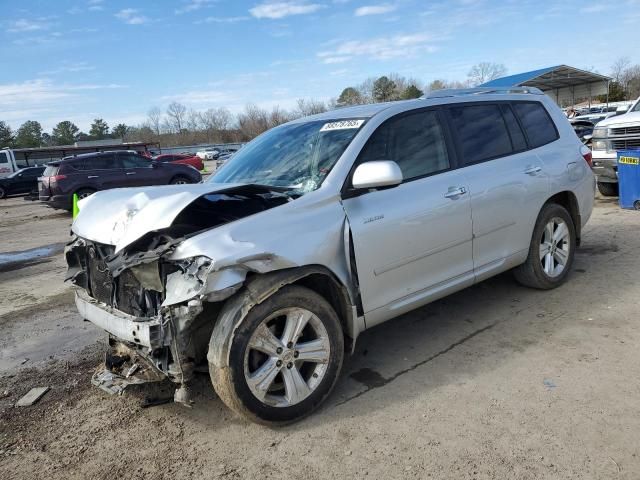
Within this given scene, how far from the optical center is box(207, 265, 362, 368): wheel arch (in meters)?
2.78

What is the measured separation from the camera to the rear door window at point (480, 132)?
162 inches

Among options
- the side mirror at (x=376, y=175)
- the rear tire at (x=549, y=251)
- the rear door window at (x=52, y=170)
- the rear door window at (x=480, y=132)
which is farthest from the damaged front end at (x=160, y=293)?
the rear door window at (x=52, y=170)

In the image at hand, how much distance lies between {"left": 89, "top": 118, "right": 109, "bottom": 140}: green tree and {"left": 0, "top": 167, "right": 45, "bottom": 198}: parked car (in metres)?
76.0

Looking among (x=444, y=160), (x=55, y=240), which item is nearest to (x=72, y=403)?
(x=444, y=160)

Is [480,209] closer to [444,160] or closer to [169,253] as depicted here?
[444,160]

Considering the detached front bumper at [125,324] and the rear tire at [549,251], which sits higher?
the detached front bumper at [125,324]

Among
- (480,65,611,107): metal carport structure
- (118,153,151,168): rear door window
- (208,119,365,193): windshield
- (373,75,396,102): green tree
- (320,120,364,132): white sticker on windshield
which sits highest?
(373,75,396,102): green tree

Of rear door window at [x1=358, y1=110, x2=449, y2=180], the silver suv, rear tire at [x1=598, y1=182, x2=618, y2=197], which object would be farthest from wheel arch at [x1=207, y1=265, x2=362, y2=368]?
rear tire at [x1=598, y1=182, x2=618, y2=197]

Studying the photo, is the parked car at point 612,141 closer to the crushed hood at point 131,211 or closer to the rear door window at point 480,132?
the rear door window at point 480,132

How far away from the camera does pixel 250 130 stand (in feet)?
314

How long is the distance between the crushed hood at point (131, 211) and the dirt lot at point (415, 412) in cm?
118

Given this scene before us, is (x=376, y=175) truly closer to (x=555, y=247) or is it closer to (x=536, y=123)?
(x=536, y=123)

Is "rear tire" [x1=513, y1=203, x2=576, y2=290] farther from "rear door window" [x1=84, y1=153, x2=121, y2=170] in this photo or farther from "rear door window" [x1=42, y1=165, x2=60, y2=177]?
"rear door window" [x1=42, y1=165, x2=60, y2=177]

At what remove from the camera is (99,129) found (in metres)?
98.3
